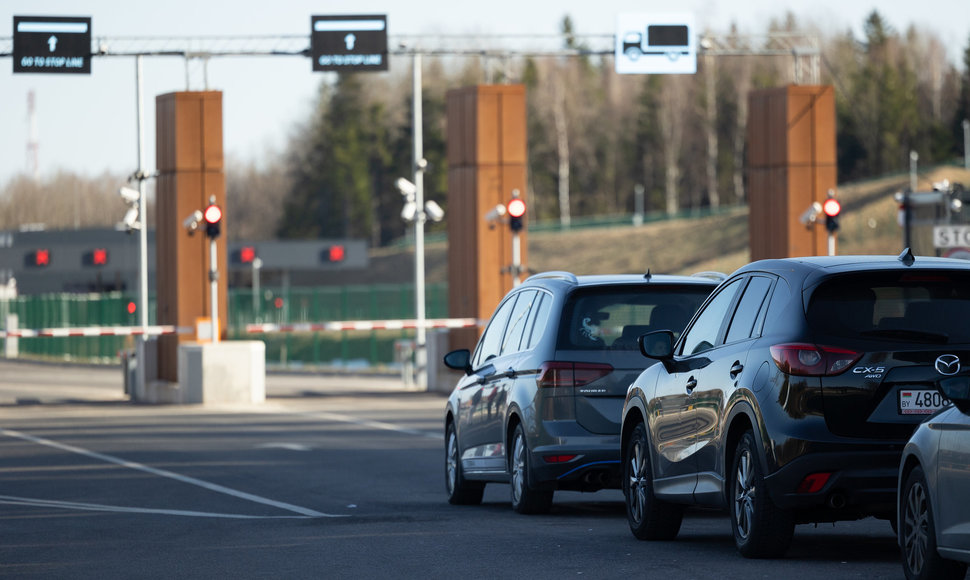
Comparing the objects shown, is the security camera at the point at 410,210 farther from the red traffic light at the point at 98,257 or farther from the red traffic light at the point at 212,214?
the red traffic light at the point at 98,257

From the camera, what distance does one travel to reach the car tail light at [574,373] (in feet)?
37.7

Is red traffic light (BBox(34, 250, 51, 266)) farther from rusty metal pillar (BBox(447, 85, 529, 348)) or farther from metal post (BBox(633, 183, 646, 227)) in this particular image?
metal post (BBox(633, 183, 646, 227))

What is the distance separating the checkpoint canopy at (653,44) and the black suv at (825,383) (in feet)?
81.5

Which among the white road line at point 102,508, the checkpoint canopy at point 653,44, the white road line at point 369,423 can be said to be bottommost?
the white road line at point 369,423

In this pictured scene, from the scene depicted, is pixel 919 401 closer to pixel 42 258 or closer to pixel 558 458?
pixel 558 458

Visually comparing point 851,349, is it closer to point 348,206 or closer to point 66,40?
point 66,40

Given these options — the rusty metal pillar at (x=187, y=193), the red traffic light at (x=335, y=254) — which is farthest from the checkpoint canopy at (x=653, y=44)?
the red traffic light at (x=335, y=254)

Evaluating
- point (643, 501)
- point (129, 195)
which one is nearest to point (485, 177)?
point (129, 195)

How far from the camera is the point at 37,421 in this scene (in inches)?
1049

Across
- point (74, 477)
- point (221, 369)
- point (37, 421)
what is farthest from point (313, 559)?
point (221, 369)

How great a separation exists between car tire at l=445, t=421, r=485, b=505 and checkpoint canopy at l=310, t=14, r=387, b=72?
19.7 m

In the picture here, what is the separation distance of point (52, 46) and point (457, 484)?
21.6 meters

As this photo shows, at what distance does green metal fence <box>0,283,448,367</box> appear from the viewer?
58.6m

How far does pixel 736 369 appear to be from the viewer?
866cm
